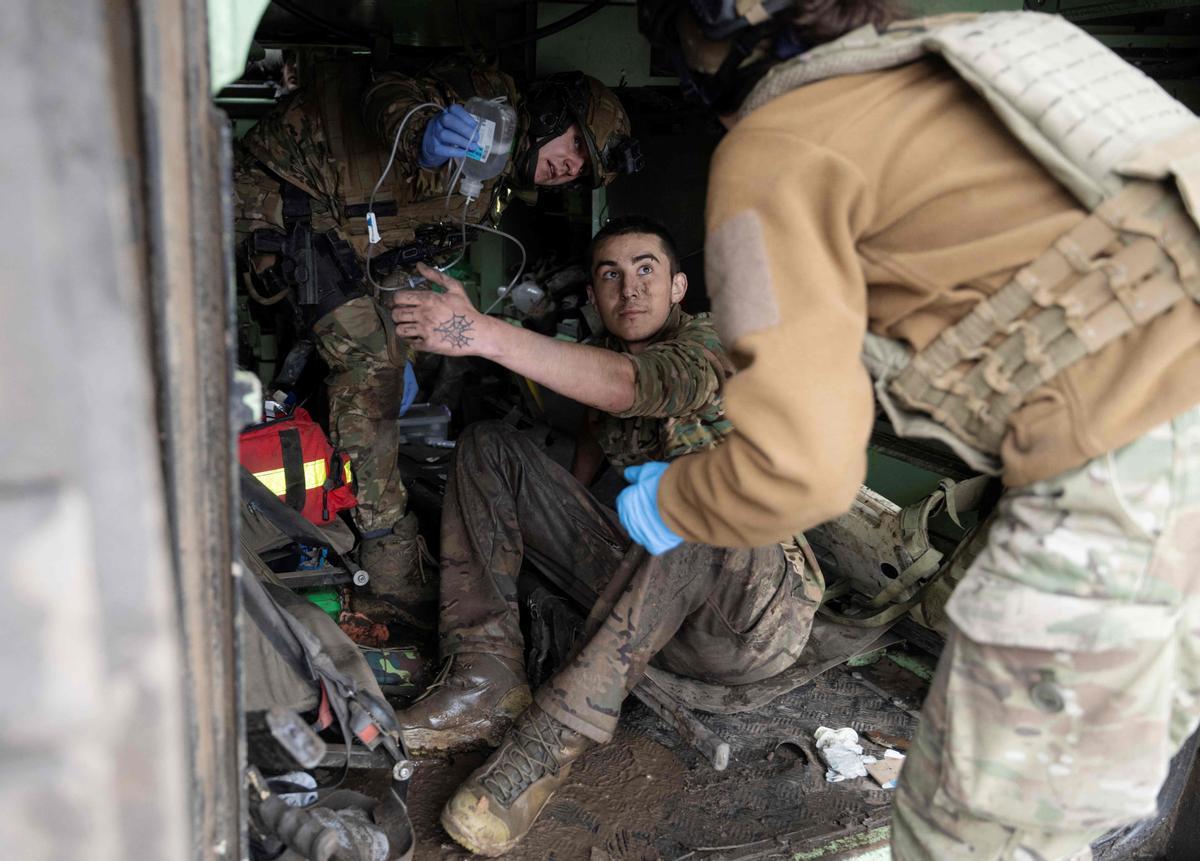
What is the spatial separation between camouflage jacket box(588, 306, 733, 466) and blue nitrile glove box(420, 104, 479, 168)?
0.84m

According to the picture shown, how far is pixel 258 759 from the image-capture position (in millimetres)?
1372

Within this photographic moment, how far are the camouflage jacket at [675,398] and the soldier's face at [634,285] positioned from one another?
59mm

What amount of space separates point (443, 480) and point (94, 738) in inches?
134

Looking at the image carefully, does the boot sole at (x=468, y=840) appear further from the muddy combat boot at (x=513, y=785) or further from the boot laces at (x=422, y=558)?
the boot laces at (x=422, y=558)

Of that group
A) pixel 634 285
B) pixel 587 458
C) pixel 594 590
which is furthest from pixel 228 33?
pixel 587 458

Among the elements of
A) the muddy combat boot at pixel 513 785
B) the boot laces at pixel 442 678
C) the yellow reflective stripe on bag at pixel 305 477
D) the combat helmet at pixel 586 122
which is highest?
the combat helmet at pixel 586 122

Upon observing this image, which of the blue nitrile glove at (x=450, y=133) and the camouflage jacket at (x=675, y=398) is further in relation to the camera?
the blue nitrile glove at (x=450, y=133)

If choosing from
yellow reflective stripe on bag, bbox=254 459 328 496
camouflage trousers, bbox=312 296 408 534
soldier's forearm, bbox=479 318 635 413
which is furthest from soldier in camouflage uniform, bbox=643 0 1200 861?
camouflage trousers, bbox=312 296 408 534

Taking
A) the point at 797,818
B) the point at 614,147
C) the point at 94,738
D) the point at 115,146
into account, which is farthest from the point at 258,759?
the point at 614,147

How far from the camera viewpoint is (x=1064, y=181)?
4.10ft

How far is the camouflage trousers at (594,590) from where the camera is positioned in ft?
7.75

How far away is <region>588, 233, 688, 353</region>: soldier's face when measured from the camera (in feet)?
9.52

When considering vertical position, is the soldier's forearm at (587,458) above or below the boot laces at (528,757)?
above

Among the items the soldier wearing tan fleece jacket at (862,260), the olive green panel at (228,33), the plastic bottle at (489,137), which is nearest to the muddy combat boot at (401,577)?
the plastic bottle at (489,137)
